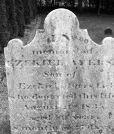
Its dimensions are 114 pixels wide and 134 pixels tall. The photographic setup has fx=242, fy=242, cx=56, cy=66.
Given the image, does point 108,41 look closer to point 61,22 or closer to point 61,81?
point 61,22

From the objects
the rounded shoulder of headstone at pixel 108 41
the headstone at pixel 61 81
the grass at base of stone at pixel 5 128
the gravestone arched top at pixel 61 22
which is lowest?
the grass at base of stone at pixel 5 128

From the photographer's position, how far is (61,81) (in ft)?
11.3

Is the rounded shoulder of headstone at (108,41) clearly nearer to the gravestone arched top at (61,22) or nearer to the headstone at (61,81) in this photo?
the headstone at (61,81)

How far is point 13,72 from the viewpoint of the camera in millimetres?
3395

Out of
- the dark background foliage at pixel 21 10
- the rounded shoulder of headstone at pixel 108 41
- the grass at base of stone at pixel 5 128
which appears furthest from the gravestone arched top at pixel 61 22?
the dark background foliage at pixel 21 10

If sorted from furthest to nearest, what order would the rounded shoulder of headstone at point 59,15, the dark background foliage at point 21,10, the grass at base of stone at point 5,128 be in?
the dark background foliage at point 21,10 < the grass at base of stone at point 5,128 < the rounded shoulder of headstone at point 59,15

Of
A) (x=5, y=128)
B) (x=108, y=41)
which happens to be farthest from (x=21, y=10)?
(x=108, y=41)

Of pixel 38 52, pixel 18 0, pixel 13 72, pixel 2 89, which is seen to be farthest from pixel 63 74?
pixel 18 0

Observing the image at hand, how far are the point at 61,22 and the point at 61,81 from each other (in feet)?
2.74

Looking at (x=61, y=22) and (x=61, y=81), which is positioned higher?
(x=61, y=22)

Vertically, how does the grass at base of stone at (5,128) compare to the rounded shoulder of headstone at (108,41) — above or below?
below

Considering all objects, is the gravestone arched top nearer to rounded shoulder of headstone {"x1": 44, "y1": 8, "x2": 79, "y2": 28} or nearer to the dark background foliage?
rounded shoulder of headstone {"x1": 44, "y1": 8, "x2": 79, "y2": 28}

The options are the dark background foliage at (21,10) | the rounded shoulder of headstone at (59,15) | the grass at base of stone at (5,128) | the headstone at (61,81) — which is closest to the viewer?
the rounded shoulder of headstone at (59,15)

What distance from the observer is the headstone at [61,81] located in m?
3.26
